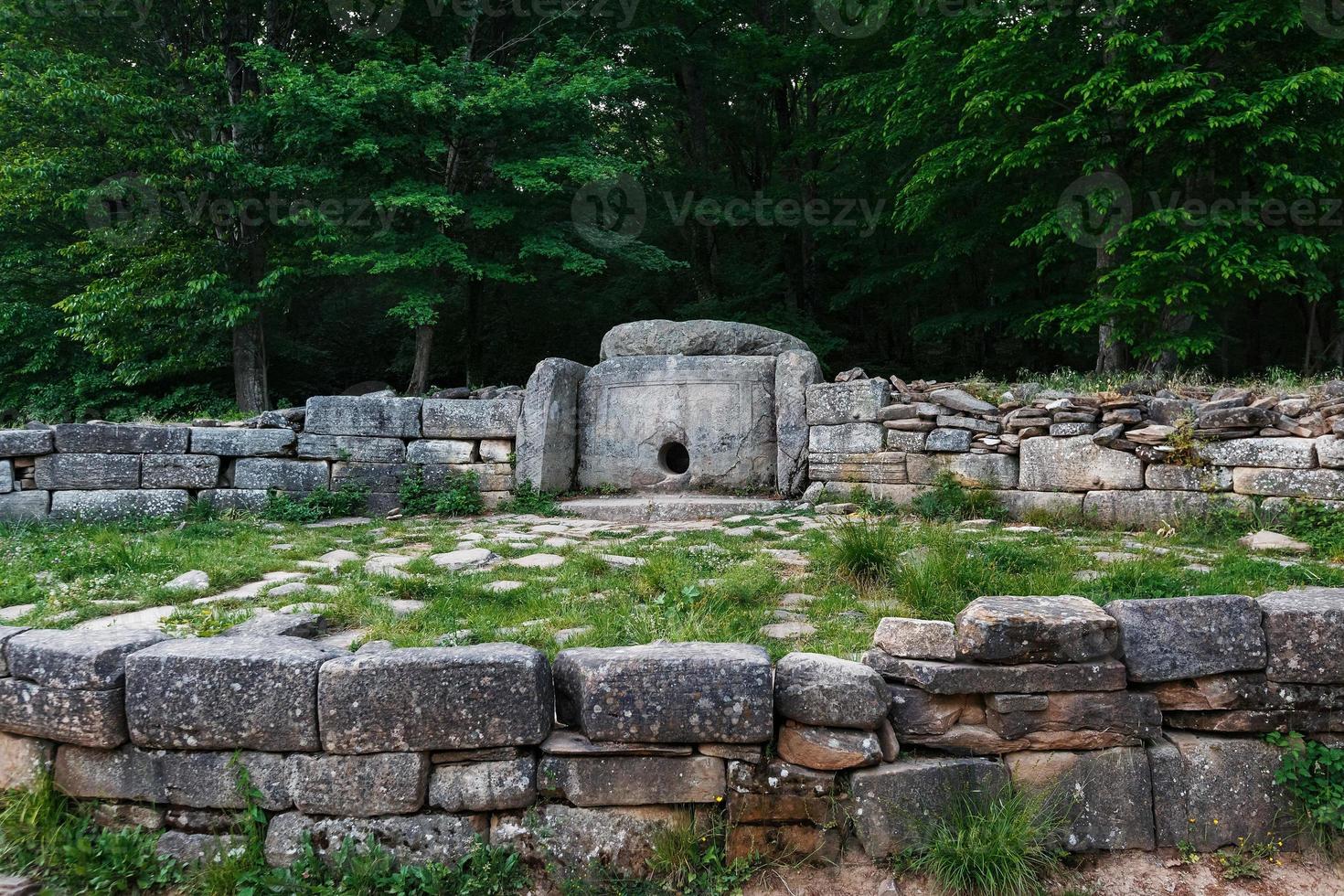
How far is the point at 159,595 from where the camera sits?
14.1 feet

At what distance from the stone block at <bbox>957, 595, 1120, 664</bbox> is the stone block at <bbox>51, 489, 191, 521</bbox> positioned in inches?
301

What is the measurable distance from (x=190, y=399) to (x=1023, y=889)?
13.9 metres

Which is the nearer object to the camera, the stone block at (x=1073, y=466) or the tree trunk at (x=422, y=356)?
the stone block at (x=1073, y=466)

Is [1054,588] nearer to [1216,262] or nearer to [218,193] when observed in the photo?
[1216,262]

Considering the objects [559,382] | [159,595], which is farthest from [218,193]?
[159,595]

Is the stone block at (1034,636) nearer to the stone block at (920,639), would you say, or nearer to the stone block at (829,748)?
the stone block at (920,639)

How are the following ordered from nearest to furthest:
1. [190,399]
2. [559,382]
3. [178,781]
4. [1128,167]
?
[178,781] → [559,382] → [1128,167] → [190,399]

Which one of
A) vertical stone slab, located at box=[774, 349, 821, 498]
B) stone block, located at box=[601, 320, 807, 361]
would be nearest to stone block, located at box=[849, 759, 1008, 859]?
vertical stone slab, located at box=[774, 349, 821, 498]

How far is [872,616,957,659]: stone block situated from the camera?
9.07ft

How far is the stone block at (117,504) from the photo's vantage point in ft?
24.1

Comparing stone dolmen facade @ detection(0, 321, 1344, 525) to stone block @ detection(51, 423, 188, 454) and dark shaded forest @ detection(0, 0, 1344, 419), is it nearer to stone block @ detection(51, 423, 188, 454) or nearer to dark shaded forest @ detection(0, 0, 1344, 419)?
stone block @ detection(51, 423, 188, 454)

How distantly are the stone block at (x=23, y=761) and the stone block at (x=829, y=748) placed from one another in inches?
107

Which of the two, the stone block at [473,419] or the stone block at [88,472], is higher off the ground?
the stone block at [473,419]

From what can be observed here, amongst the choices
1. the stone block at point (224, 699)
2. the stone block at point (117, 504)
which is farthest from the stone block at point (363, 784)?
the stone block at point (117, 504)
